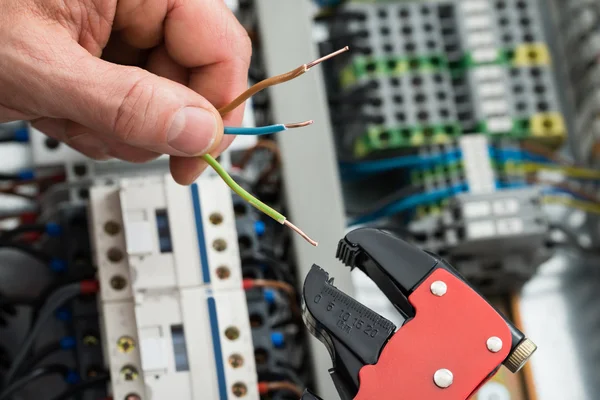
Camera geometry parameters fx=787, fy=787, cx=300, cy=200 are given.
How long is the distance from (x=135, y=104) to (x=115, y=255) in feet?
1.21

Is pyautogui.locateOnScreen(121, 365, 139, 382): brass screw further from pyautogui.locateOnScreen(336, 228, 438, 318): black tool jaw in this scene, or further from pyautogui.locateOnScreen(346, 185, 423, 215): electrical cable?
pyautogui.locateOnScreen(346, 185, 423, 215): electrical cable

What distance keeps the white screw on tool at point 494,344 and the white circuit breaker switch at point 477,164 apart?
65cm

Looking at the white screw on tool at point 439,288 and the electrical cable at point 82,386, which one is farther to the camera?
the electrical cable at point 82,386

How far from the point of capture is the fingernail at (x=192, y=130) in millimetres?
893

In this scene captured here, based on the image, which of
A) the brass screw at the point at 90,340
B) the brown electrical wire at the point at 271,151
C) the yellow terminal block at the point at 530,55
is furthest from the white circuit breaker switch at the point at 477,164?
the brass screw at the point at 90,340

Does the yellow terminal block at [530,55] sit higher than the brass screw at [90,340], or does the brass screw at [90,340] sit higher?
the yellow terminal block at [530,55]

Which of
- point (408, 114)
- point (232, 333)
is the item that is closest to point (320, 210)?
point (232, 333)

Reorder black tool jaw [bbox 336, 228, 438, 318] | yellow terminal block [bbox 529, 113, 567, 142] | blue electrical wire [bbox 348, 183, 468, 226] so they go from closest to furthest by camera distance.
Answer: black tool jaw [bbox 336, 228, 438, 318]
blue electrical wire [bbox 348, 183, 468, 226]
yellow terminal block [bbox 529, 113, 567, 142]

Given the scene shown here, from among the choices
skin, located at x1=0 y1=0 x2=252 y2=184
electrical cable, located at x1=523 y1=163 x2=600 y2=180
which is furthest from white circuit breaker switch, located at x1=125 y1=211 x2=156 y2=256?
electrical cable, located at x1=523 y1=163 x2=600 y2=180

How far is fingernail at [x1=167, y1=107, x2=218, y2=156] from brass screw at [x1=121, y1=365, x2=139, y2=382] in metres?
0.38

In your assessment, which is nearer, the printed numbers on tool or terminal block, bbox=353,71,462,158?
the printed numbers on tool

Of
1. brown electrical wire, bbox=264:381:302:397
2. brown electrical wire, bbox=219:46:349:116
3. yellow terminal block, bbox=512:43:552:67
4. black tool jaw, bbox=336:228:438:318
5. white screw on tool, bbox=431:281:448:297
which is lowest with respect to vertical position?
brown electrical wire, bbox=264:381:302:397

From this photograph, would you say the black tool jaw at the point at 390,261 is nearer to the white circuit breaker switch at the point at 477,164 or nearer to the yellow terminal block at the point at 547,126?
the white circuit breaker switch at the point at 477,164

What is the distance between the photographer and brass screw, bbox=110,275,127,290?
1169 mm
